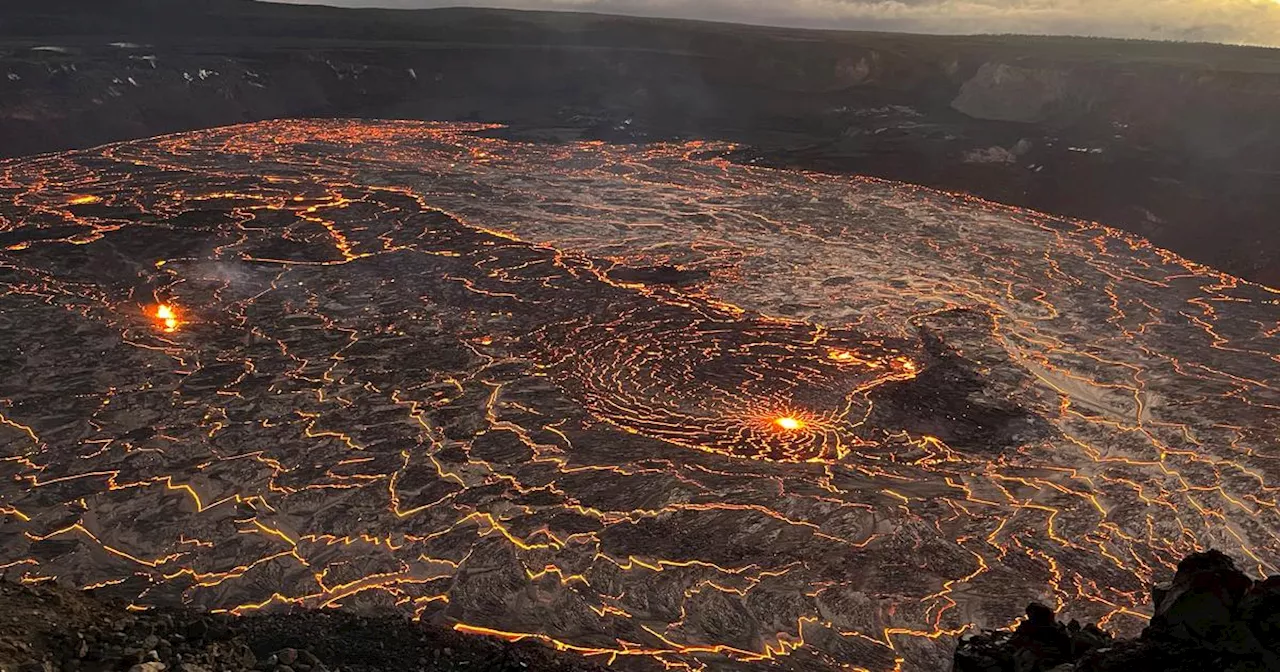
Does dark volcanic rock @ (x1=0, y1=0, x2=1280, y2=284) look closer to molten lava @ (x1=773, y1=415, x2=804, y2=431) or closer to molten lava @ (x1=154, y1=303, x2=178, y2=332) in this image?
molten lava @ (x1=773, y1=415, x2=804, y2=431)

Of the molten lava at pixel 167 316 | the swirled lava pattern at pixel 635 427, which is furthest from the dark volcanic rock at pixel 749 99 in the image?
the molten lava at pixel 167 316

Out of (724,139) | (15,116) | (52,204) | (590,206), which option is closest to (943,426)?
(590,206)

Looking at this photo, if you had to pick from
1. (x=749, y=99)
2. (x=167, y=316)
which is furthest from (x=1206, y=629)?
(x=749, y=99)

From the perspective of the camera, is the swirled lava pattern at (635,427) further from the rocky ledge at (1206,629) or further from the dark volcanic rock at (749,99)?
the dark volcanic rock at (749,99)

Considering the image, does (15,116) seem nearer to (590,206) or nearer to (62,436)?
(590,206)

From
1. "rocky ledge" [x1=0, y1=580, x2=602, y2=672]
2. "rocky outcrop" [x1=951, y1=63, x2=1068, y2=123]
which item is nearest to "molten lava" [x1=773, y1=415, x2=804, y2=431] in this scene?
"rocky ledge" [x1=0, y1=580, x2=602, y2=672]

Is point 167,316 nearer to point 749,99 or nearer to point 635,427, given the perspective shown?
point 635,427
